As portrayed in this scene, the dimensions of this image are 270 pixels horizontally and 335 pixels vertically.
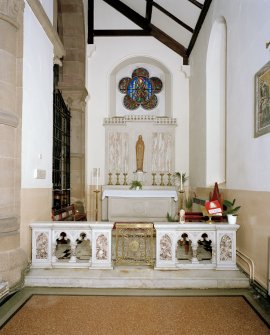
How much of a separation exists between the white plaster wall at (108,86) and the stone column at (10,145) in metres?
6.59

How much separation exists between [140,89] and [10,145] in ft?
27.3

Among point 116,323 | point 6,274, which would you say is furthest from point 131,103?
point 116,323

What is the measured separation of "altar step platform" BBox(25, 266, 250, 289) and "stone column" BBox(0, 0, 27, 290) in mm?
389

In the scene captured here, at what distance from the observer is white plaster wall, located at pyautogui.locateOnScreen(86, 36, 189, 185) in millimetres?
11180

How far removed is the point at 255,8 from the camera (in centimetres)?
468

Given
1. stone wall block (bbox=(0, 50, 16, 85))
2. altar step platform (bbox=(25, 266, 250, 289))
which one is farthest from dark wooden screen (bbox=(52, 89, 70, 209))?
altar step platform (bbox=(25, 266, 250, 289))

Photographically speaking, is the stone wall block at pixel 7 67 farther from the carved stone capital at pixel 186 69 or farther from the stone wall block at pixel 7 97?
the carved stone capital at pixel 186 69

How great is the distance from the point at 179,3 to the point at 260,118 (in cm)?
562

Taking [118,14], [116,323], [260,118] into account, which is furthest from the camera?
[118,14]

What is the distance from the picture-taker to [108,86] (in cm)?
1124

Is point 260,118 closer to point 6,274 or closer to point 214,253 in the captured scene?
point 214,253

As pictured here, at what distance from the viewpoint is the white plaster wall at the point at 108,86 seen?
36.7 ft

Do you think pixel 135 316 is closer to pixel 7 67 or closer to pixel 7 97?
pixel 7 97

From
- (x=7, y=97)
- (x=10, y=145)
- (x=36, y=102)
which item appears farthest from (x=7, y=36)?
(x=10, y=145)
